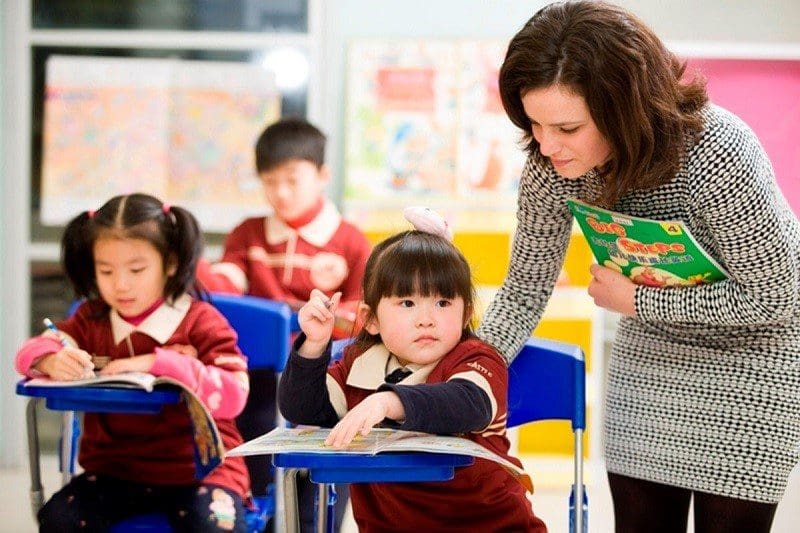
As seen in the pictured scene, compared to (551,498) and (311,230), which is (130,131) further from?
(551,498)

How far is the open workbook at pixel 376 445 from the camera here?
147cm

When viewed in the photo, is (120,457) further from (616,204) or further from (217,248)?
(217,248)

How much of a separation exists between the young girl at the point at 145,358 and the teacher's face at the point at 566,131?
886mm

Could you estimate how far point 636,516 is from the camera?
6.20 ft

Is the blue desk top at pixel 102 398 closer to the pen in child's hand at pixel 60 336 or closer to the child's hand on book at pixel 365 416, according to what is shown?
the pen in child's hand at pixel 60 336

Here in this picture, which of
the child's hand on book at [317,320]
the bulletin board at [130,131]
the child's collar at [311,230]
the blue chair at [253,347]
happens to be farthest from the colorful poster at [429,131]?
the child's hand on book at [317,320]

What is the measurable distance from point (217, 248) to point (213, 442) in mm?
2388

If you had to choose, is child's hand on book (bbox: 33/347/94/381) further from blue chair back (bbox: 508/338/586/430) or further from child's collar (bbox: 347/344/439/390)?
blue chair back (bbox: 508/338/586/430)

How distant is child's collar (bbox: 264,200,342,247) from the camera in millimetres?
3232

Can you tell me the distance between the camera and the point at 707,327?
180 cm

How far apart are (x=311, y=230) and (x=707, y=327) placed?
5.43 feet

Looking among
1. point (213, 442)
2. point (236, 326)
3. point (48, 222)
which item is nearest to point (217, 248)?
point (48, 222)

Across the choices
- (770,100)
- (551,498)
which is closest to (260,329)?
(551,498)

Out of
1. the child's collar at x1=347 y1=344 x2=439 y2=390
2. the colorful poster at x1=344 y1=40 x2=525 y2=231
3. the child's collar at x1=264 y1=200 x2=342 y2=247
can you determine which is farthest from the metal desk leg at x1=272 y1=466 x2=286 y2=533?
the colorful poster at x1=344 y1=40 x2=525 y2=231
